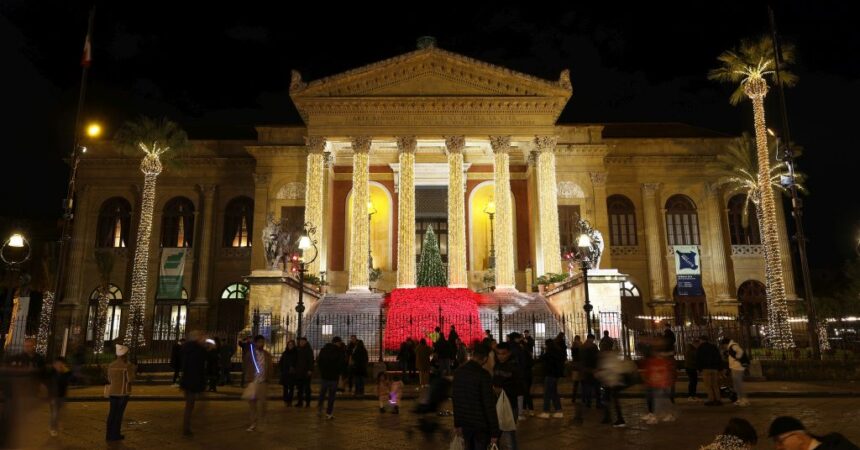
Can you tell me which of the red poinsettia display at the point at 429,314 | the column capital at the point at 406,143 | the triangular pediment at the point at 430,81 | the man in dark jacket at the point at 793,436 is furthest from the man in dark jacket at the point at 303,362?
the triangular pediment at the point at 430,81

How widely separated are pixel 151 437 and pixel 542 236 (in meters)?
24.5

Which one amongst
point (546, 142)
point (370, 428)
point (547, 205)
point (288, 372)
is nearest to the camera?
point (370, 428)

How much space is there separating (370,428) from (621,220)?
1198 inches

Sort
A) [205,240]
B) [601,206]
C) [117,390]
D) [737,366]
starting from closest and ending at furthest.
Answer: [117,390]
[737,366]
[601,206]
[205,240]

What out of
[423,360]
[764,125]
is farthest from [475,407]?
[764,125]

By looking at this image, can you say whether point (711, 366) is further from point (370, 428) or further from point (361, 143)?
point (361, 143)

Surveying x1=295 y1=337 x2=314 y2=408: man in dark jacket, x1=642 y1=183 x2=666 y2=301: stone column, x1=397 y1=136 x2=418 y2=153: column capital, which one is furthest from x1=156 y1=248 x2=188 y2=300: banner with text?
x1=642 y1=183 x2=666 y2=301: stone column

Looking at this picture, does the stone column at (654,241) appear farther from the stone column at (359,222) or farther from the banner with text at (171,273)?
the banner with text at (171,273)

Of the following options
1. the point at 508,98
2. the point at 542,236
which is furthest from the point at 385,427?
the point at 508,98

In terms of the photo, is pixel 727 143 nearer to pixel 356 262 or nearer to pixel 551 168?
pixel 551 168

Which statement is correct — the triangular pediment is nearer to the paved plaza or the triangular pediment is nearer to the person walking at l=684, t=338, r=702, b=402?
the person walking at l=684, t=338, r=702, b=402

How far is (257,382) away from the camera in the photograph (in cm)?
1046

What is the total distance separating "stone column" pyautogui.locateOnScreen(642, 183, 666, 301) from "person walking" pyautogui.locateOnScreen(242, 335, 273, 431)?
30.0 m

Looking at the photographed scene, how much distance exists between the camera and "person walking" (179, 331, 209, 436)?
9664 mm
